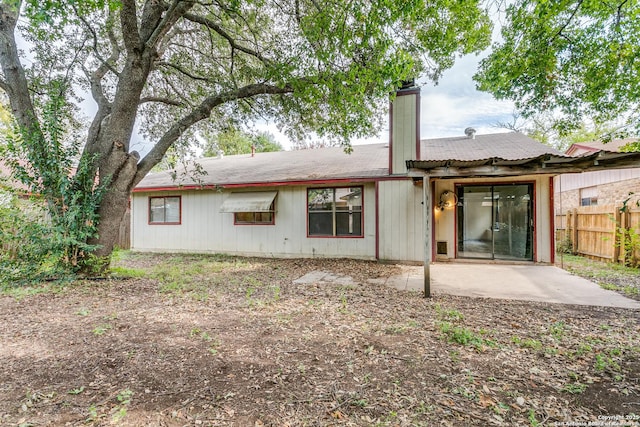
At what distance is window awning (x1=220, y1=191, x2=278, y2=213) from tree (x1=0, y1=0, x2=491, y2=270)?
240 cm

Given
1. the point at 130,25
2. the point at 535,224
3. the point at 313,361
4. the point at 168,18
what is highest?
the point at 168,18

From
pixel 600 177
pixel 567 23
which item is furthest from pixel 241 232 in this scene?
pixel 600 177

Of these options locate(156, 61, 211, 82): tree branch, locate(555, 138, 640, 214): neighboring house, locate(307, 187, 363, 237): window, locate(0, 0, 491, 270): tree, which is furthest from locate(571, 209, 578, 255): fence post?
locate(156, 61, 211, 82): tree branch

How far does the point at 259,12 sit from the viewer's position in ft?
26.0

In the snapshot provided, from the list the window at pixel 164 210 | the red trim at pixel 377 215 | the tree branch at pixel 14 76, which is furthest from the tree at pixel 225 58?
the window at pixel 164 210

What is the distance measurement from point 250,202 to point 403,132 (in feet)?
17.1

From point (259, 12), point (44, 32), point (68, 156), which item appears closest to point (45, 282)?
point (68, 156)

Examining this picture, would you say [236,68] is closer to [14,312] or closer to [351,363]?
[14,312]

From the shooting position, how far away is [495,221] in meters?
8.48

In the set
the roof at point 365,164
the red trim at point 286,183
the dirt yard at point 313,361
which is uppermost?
the roof at point 365,164

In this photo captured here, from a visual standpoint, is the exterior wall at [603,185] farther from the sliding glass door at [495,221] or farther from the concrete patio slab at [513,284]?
the concrete patio slab at [513,284]

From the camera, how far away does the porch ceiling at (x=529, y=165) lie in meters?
4.21

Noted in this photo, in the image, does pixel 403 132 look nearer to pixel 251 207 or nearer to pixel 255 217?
pixel 251 207

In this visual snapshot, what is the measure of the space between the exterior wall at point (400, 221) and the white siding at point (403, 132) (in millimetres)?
541
